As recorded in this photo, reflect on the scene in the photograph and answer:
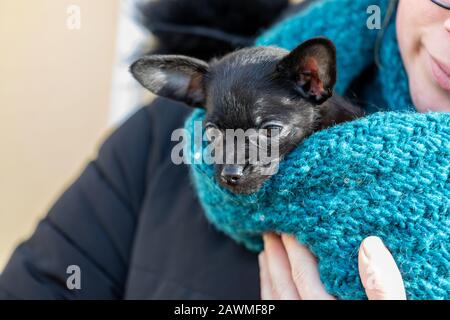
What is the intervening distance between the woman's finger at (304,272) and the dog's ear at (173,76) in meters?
0.42

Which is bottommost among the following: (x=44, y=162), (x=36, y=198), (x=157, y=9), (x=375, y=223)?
(x=36, y=198)

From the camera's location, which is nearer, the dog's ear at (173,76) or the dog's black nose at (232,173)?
the dog's black nose at (232,173)

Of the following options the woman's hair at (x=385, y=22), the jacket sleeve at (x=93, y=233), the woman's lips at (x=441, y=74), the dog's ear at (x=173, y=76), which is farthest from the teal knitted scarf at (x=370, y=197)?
the jacket sleeve at (x=93, y=233)

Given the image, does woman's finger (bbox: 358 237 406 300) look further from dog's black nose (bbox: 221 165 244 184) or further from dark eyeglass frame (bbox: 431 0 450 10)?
dark eyeglass frame (bbox: 431 0 450 10)

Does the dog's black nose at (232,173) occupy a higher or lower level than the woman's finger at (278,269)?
higher

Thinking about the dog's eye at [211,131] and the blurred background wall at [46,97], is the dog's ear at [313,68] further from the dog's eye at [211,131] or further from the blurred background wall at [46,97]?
the blurred background wall at [46,97]

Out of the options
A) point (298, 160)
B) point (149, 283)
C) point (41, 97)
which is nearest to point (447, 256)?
point (298, 160)

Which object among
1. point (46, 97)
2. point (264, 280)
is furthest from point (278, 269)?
point (46, 97)

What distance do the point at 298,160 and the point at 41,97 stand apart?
7.73ft

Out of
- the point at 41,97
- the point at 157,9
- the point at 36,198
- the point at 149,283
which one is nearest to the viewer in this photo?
the point at 149,283

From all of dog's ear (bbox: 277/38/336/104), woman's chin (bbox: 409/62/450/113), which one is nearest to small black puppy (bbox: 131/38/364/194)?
dog's ear (bbox: 277/38/336/104)

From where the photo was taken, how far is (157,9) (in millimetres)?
2061

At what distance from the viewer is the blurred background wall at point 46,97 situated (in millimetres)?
3199
